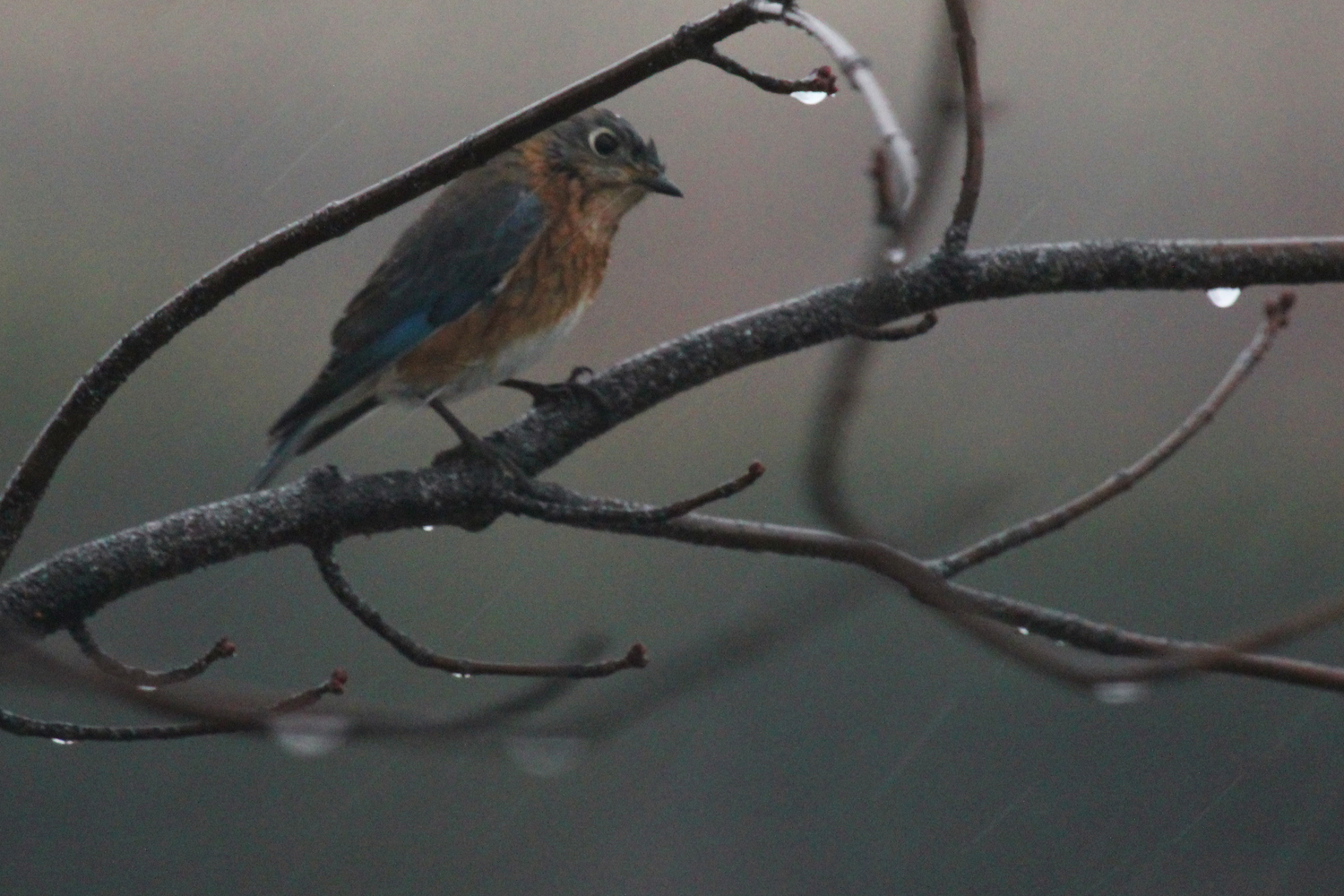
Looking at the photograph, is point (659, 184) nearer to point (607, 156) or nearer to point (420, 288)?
point (607, 156)

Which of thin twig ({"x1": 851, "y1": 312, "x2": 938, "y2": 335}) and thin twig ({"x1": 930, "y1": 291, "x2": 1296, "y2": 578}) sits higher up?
thin twig ({"x1": 851, "y1": 312, "x2": 938, "y2": 335})

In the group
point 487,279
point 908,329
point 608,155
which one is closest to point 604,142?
point 608,155

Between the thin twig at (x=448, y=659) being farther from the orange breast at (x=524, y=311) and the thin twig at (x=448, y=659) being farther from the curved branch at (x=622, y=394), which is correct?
the orange breast at (x=524, y=311)

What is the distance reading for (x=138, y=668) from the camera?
1263 mm

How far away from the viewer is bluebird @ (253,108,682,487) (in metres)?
2.27

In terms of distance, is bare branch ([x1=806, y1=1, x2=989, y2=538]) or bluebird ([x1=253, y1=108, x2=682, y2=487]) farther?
bluebird ([x1=253, y1=108, x2=682, y2=487])

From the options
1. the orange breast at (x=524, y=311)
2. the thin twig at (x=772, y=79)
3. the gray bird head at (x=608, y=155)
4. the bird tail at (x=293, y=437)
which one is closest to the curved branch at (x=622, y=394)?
the thin twig at (x=772, y=79)

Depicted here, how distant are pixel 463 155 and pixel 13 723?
59 cm

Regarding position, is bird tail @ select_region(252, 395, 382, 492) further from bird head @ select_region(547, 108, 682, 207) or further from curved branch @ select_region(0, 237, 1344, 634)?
curved branch @ select_region(0, 237, 1344, 634)

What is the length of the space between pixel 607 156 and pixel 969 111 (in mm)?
1405

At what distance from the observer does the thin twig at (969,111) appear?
1049 millimetres

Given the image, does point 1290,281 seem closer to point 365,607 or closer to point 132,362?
point 365,607

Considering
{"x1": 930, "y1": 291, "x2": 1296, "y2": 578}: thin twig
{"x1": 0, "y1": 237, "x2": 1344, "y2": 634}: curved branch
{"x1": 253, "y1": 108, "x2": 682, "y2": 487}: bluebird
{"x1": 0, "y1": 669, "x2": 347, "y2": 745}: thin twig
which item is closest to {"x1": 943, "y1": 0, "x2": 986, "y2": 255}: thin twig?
{"x1": 0, "y1": 237, "x2": 1344, "y2": 634}: curved branch

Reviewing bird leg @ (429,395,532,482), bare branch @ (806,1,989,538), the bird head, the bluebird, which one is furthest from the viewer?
the bird head
